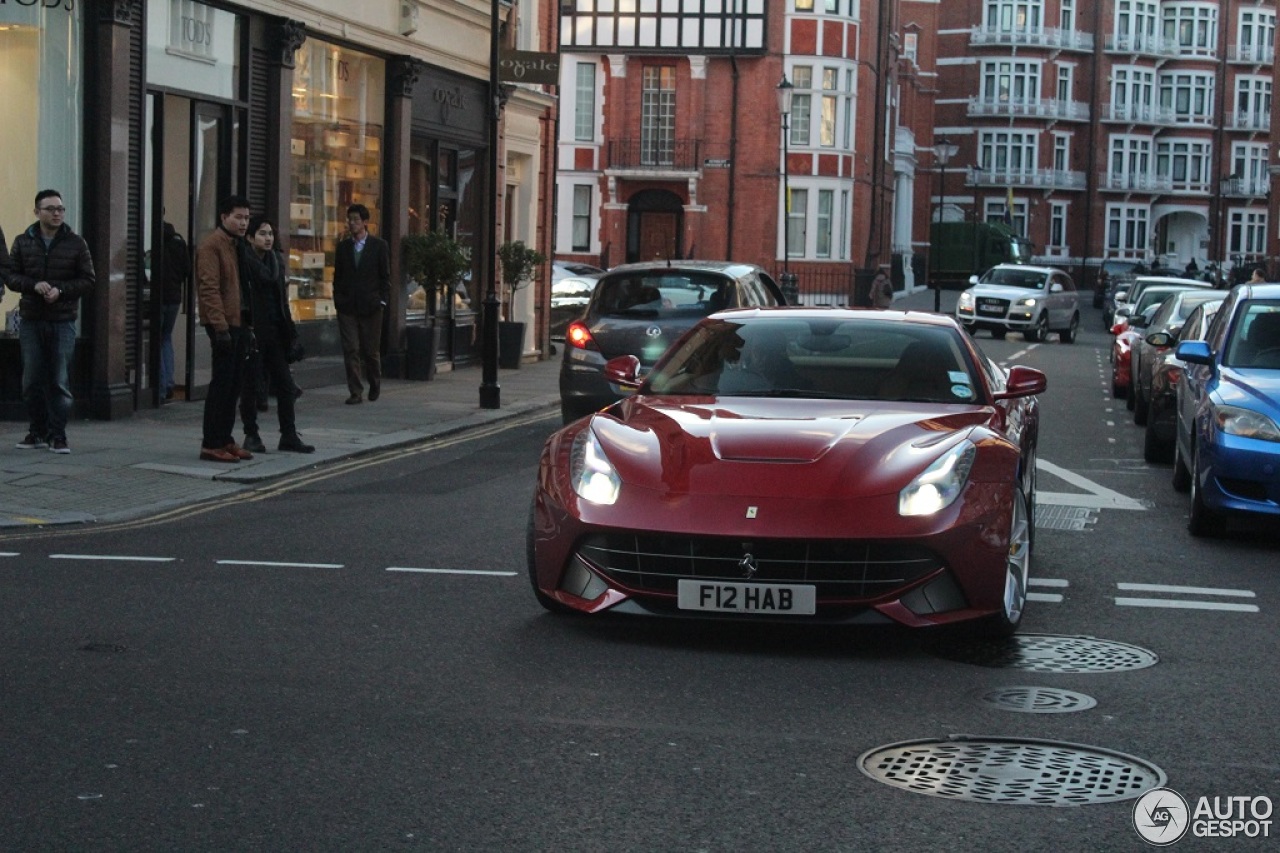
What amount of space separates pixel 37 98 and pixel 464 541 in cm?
798

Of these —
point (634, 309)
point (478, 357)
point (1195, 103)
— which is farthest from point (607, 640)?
point (1195, 103)

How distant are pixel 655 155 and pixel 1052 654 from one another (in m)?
55.1

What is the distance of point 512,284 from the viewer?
27172mm

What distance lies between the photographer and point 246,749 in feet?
19.1

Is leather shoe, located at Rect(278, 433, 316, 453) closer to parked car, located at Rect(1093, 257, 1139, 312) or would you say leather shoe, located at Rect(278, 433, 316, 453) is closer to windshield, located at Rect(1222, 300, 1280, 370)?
windshield, located at Rect(1222, 300, 1280, 370)

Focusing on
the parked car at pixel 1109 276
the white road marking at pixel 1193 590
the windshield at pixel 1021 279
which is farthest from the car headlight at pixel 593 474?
the parked car at pixel 1109 276

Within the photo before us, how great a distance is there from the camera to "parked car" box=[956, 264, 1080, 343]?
4341 centimetres

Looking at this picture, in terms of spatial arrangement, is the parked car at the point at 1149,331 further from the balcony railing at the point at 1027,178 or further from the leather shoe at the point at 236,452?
the balcony railing at the point at 1027,178

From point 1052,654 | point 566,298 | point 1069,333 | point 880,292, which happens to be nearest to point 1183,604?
point 1052,654

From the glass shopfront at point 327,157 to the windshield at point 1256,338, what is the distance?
1162 cm

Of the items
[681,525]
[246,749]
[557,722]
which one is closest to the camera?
[246,749]

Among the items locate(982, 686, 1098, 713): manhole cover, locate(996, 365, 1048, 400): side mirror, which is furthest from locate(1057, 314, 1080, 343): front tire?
locate(982, 686, 1098, 713): manhole cover

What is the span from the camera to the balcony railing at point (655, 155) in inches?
2404

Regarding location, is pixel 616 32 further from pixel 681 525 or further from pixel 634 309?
pixel 681 525
